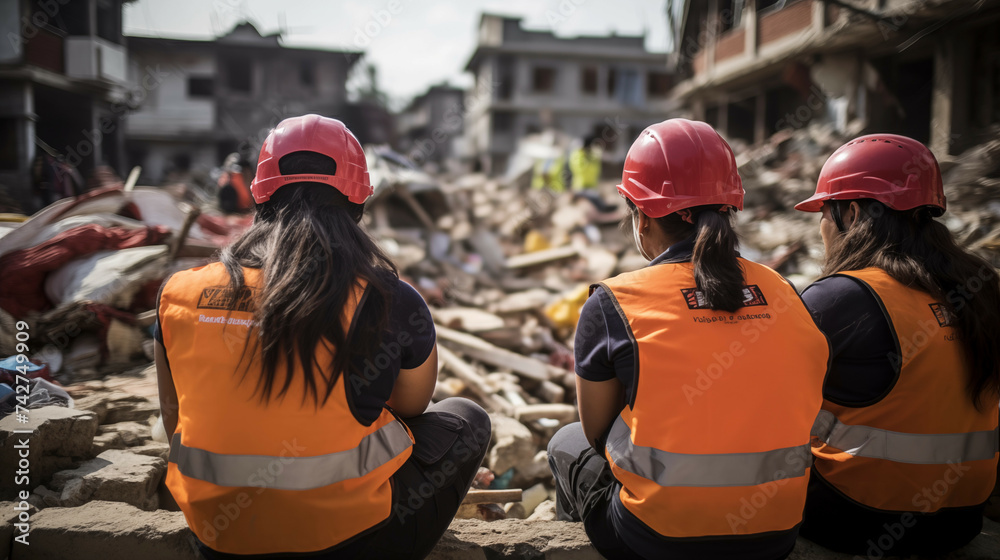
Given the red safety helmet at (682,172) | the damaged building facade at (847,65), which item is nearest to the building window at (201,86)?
the damaged building facade at (847,65)

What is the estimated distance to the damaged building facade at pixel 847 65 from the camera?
941 centimetres

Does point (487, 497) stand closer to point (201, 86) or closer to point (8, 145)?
point (8, 145)

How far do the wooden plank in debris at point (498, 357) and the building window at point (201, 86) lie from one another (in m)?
23.5

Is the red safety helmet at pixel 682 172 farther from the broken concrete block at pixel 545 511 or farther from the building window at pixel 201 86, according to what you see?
the building window at pixel 201 86

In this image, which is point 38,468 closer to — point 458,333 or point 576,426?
point 576,426

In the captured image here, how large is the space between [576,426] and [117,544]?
1.75 metres

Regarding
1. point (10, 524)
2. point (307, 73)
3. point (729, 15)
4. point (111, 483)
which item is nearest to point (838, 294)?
point (111, 483)

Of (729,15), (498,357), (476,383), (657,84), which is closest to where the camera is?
(476,383)

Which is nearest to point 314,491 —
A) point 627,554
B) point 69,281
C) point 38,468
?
point 627,554

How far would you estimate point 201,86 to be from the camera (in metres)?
24.3

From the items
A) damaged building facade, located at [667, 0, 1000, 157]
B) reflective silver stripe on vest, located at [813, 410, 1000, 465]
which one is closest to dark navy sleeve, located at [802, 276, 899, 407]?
reflective silver stripe on vest, located at [813, 410, 1000, 465]

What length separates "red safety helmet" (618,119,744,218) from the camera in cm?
Result: 190

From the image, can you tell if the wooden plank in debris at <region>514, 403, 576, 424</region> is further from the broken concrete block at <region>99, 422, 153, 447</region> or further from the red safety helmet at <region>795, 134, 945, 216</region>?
the red safety helmet at <region>795, 134, 945, 216</region>

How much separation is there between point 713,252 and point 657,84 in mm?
30521
